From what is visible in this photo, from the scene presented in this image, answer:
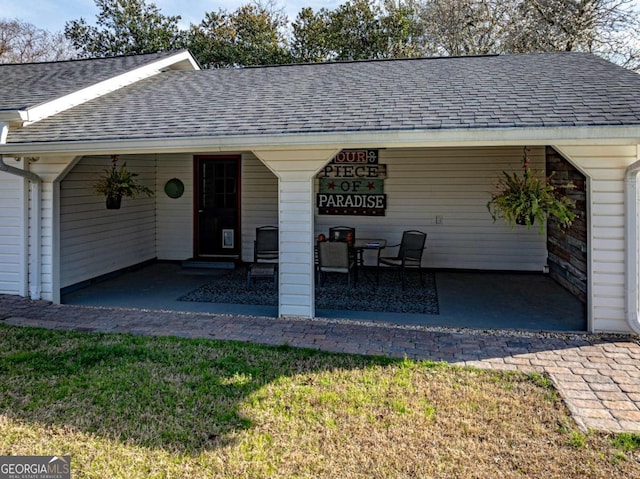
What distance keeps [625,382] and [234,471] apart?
10.3ft

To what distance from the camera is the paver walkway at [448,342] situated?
3.57 metres

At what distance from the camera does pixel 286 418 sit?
3252 mm

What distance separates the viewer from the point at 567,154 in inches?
195

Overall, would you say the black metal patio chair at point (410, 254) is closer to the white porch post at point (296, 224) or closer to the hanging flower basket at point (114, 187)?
the white porch post at point (296, 224)

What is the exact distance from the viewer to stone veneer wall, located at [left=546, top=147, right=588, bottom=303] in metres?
6.27

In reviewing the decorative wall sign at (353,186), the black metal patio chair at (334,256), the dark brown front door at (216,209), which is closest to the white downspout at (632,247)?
the black metal patio chair at (334,256)

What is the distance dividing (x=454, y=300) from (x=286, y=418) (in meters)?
4.07

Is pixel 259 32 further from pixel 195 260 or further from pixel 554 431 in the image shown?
pixel 554 431

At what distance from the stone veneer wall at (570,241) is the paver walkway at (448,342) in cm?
165

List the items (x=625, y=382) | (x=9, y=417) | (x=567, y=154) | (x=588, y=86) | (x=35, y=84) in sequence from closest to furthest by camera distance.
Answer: (x=9, y=417)
(x=625, y=382)
(x=567, y=154)
(x=588, y=86)
(x=35, y=84)

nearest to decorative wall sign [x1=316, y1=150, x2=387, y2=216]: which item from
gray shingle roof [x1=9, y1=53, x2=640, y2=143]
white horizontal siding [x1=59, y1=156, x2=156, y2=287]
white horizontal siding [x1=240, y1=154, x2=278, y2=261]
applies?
white horizontal siding [x1=240, y1=154, x2=278, y2=261]

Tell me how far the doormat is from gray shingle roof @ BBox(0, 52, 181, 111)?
354 centimetres

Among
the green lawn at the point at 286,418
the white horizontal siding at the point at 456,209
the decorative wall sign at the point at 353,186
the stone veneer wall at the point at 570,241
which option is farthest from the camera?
the decorative wall sign at the point at 353,186

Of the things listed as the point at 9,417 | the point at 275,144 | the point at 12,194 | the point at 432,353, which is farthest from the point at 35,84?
the point at 432,353
